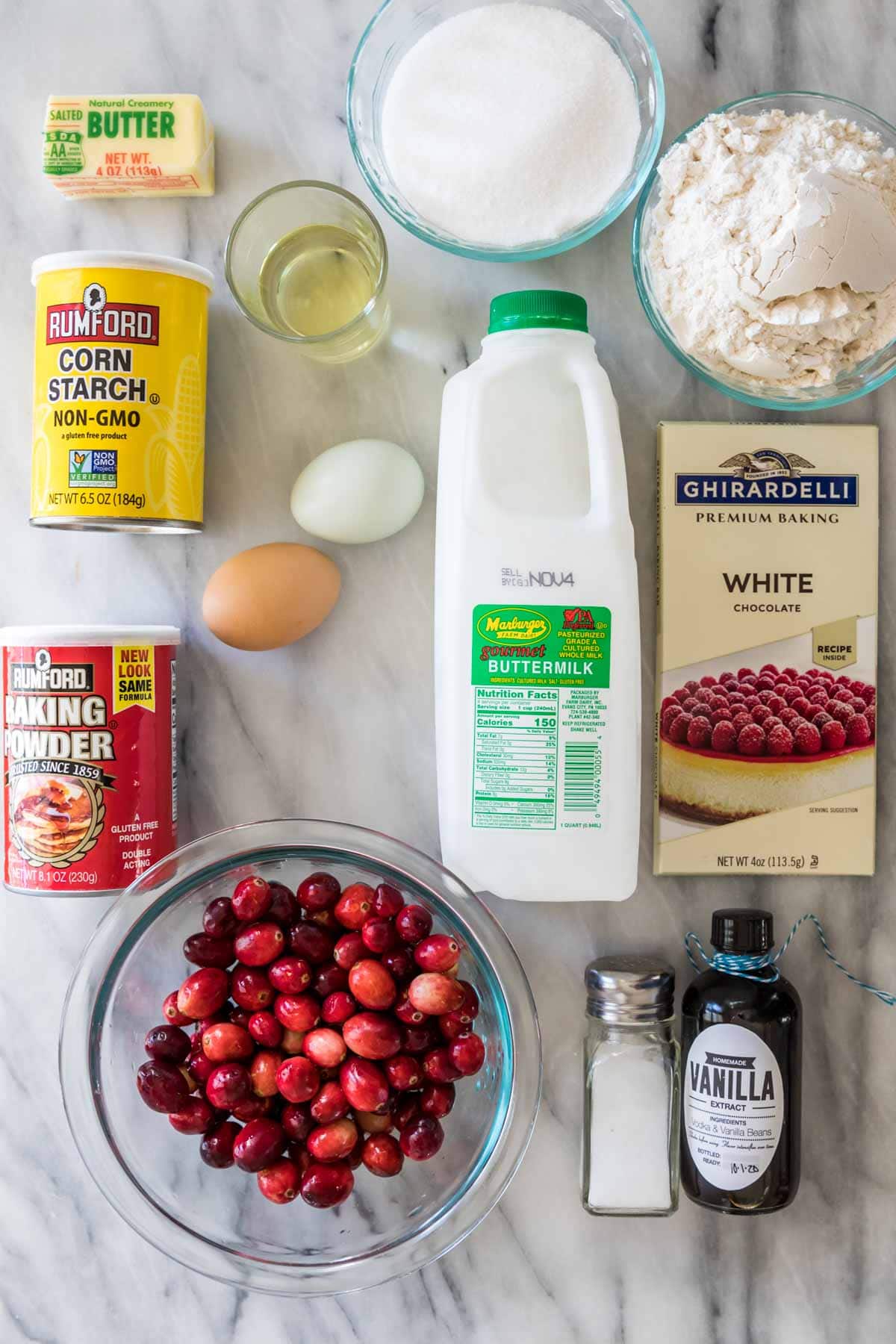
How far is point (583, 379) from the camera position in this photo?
67 centimetres

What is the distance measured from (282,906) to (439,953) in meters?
0.12

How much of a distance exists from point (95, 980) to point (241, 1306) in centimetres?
32

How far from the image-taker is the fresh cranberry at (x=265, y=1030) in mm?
651

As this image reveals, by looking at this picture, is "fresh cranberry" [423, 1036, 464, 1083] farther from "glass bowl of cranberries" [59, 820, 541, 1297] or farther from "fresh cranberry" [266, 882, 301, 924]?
"fresh cranberry" [266, 882, 301, 924]

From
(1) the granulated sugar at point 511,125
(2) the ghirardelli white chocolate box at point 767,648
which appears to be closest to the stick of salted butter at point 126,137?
(1) the granulated sugar at point 511,125

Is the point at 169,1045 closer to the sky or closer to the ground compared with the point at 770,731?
closer to the ground

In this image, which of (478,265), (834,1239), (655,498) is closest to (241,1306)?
(834,1239)

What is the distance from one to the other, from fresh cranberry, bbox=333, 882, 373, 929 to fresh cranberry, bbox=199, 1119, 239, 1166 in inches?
6.3

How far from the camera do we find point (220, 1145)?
25.9 inches

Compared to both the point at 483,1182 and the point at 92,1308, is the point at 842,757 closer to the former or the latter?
the point at 483,1182

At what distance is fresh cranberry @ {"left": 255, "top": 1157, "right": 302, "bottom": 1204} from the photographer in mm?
644

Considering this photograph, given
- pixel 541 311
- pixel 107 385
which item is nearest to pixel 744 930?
pixel 541 311

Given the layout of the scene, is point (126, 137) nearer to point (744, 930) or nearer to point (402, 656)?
point (402, 656)

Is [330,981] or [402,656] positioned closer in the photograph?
[330,981]
